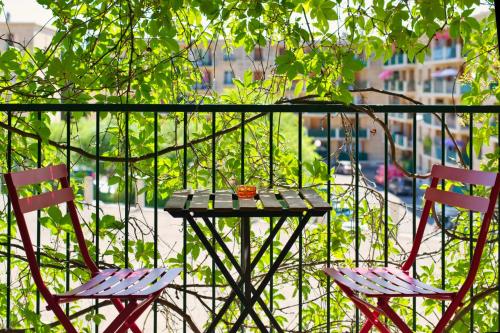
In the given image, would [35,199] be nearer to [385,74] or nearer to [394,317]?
[394,317]

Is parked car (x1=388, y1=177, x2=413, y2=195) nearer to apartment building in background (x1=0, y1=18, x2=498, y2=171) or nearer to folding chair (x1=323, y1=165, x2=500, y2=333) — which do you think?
apartment building in background (x1=0, y1=18, x2=498, y2=171)

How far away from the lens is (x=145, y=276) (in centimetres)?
283

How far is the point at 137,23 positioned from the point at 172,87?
0.39 m

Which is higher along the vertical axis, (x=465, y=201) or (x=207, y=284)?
(x=465, y=201)

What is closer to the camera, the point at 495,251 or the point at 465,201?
the point at 465,201

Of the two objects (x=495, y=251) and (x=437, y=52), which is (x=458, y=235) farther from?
(x=437, y=52)

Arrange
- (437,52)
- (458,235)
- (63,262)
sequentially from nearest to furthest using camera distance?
(63,262), (458,235), (437,52)

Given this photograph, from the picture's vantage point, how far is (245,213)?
254 cm

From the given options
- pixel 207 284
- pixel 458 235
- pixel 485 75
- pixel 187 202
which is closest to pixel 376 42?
pixel 485 75

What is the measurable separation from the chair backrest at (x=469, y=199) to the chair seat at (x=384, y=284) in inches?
4.1

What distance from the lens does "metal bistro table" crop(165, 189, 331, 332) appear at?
8.34ft

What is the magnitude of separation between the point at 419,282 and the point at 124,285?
1.02m

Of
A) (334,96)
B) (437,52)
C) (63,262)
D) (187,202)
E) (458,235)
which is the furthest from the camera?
(437,52)

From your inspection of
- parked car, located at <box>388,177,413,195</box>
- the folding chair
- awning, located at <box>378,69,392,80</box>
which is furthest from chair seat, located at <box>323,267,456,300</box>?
awning, located at <box>378,69,392,80</box>
